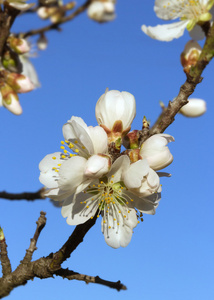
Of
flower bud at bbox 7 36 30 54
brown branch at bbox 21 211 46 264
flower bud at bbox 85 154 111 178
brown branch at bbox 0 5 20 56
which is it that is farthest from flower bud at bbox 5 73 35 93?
flower bud at bbox 85 154 111 178

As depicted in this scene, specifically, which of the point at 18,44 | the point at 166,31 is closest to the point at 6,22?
the point at 18,44

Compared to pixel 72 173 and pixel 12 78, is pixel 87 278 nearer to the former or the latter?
pixel 72 173

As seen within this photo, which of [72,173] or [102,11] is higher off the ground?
[102,11]

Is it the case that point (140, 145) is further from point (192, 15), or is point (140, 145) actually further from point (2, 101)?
point (2, 101)

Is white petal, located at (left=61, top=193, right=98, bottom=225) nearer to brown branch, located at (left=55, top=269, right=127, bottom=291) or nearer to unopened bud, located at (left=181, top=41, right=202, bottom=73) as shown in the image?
brown branch, located at (left=55, top=269, right=127, bottom=291)

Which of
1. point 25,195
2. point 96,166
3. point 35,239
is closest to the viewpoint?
point 96,166

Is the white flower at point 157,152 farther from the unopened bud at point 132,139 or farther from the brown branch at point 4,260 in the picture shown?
the brown branch at point 4,260

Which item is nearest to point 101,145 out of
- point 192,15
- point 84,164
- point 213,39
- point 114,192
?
point 84,164

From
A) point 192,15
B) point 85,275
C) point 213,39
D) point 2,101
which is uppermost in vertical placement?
point 192,15
